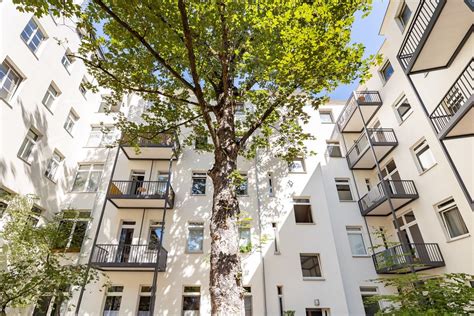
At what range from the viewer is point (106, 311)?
10.0m

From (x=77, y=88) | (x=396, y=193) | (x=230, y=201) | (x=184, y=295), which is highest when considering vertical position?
(x=77, y=88)

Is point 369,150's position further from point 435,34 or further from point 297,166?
point 435,34

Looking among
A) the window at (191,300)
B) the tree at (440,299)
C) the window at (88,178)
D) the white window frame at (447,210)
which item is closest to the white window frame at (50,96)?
the window at (88,178)

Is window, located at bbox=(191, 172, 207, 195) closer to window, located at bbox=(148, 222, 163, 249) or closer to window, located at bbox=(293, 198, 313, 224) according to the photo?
window, located at bbox=(148, 222, 163, 249)

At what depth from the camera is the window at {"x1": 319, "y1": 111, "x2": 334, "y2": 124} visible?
15.7 meters

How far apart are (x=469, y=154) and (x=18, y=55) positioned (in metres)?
17.1

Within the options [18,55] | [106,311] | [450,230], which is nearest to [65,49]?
[18,55]

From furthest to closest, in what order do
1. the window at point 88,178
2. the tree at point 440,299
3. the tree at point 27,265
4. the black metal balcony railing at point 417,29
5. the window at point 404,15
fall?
the window at point 88,178 → the window at point 404,15 → the tree at point 27,265 → the black metal balcony railing at point 417,29 → the tree at point 440,299

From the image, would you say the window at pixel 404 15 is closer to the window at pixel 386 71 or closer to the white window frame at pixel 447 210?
the window at pixel 386 71

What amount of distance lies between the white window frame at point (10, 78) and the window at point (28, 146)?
173 cm

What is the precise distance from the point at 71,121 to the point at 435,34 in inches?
637

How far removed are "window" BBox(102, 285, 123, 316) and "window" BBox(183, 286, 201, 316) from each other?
2.61 metres

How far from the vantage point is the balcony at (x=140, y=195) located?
11.1 meters

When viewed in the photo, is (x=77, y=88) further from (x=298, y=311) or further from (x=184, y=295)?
(x=298, y=311)
